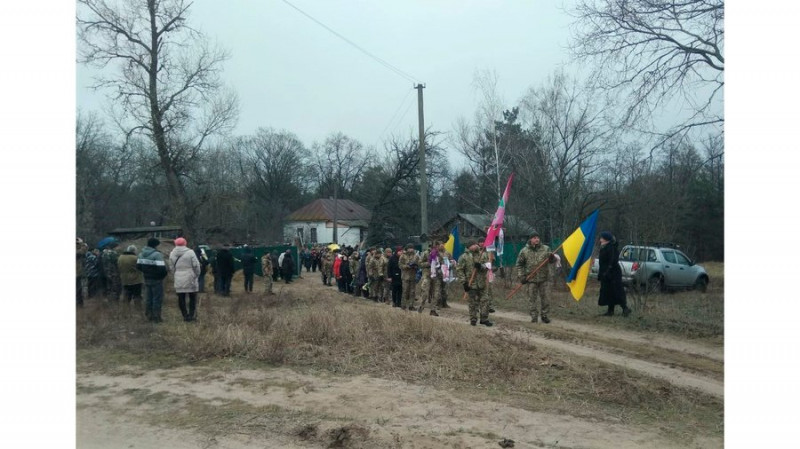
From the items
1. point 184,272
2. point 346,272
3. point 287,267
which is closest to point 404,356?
point 184,272

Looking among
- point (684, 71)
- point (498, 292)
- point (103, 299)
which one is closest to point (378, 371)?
point (103, 299)

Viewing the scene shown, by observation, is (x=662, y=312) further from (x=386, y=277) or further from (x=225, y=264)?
(x=225, y=264)

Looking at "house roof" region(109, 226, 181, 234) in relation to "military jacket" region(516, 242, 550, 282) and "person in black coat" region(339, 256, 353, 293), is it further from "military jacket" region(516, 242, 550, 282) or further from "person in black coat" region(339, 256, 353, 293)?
"person in black coat" region(339, 256, 353, 293)

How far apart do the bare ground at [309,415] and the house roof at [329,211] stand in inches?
1273

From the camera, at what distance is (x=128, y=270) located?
10883 millimetres

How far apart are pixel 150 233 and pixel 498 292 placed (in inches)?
448

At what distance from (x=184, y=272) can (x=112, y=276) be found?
1.98 meters

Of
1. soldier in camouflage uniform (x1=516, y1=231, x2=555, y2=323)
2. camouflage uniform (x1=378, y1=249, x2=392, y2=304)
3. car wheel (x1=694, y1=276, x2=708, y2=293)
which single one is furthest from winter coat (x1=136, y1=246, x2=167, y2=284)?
car wheel (x1=694, y1=276, x2=708, y2=293)

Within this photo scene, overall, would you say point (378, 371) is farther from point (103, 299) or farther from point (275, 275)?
point (275, 275)

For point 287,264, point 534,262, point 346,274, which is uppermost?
point 534,262

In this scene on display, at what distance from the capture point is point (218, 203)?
10.5m

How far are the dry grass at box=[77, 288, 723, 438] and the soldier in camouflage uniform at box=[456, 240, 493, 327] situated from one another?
7.70 ft

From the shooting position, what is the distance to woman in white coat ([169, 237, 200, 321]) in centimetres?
1035

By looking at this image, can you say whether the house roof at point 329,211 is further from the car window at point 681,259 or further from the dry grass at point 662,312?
the dry grass at point 662,312
